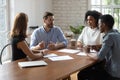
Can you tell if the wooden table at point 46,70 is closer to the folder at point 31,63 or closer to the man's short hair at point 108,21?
the folder at point 31,63

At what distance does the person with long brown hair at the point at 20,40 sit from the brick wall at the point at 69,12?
9.00ft

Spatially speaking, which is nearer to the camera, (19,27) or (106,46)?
(106,46)

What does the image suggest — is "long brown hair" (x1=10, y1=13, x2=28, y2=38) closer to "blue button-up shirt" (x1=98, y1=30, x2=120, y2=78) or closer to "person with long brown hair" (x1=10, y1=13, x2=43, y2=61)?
"person with long brown hair" (x1=10, y1=13, x2=43, y2=61)

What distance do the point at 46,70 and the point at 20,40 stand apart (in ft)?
1.96

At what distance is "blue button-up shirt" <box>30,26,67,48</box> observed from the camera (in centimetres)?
369

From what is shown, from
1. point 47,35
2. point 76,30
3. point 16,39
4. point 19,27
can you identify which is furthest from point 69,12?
point 16,39

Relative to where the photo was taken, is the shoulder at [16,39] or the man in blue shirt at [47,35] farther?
the man in blue shirt at [47,35]

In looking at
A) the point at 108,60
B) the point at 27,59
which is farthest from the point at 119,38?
the point at 27,59

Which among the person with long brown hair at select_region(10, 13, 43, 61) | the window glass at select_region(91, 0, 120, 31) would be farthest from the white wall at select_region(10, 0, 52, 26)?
the person with long brown hair at select_region(10, 13, 43, 61)

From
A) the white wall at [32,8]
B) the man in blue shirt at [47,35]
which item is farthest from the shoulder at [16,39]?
the white wall at [32,8]

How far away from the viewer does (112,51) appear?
2.73 m

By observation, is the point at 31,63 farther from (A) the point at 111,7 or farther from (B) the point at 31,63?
(A) the point at 111,7

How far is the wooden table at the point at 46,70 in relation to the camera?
2170 mm

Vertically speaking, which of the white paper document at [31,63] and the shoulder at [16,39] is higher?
the shoulder at [16,39]
